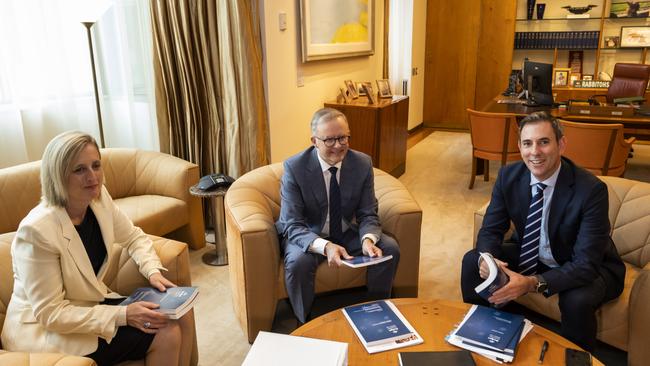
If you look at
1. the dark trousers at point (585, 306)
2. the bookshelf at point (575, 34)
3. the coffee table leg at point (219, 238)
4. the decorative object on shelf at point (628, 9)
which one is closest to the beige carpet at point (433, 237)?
the coffee table leg at point (219, 238)

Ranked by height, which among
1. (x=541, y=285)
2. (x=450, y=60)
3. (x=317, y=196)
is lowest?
(x=541, y=285)

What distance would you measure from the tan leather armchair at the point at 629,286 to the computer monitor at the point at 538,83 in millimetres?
2742

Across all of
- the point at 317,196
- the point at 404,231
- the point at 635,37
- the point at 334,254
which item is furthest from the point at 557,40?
the point at 334,254

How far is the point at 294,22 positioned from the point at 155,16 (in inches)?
45.0

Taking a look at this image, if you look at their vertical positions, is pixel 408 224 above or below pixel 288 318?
above

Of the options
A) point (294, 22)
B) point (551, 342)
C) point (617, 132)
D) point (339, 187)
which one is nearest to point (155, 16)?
point (294, 22)

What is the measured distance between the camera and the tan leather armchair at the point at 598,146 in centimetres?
376

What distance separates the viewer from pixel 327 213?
8.13 ft

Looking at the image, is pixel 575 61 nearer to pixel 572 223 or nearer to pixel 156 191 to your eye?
pixel 572 223

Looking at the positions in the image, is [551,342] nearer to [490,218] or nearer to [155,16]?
[490,218]

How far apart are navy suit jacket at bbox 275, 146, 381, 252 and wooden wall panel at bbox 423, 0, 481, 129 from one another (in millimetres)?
5614

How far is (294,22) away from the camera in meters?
4.06

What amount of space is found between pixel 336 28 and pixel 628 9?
4.37 m

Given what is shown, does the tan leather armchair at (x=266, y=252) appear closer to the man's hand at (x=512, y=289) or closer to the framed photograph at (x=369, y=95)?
the man's hand at (x=512, y=289)
